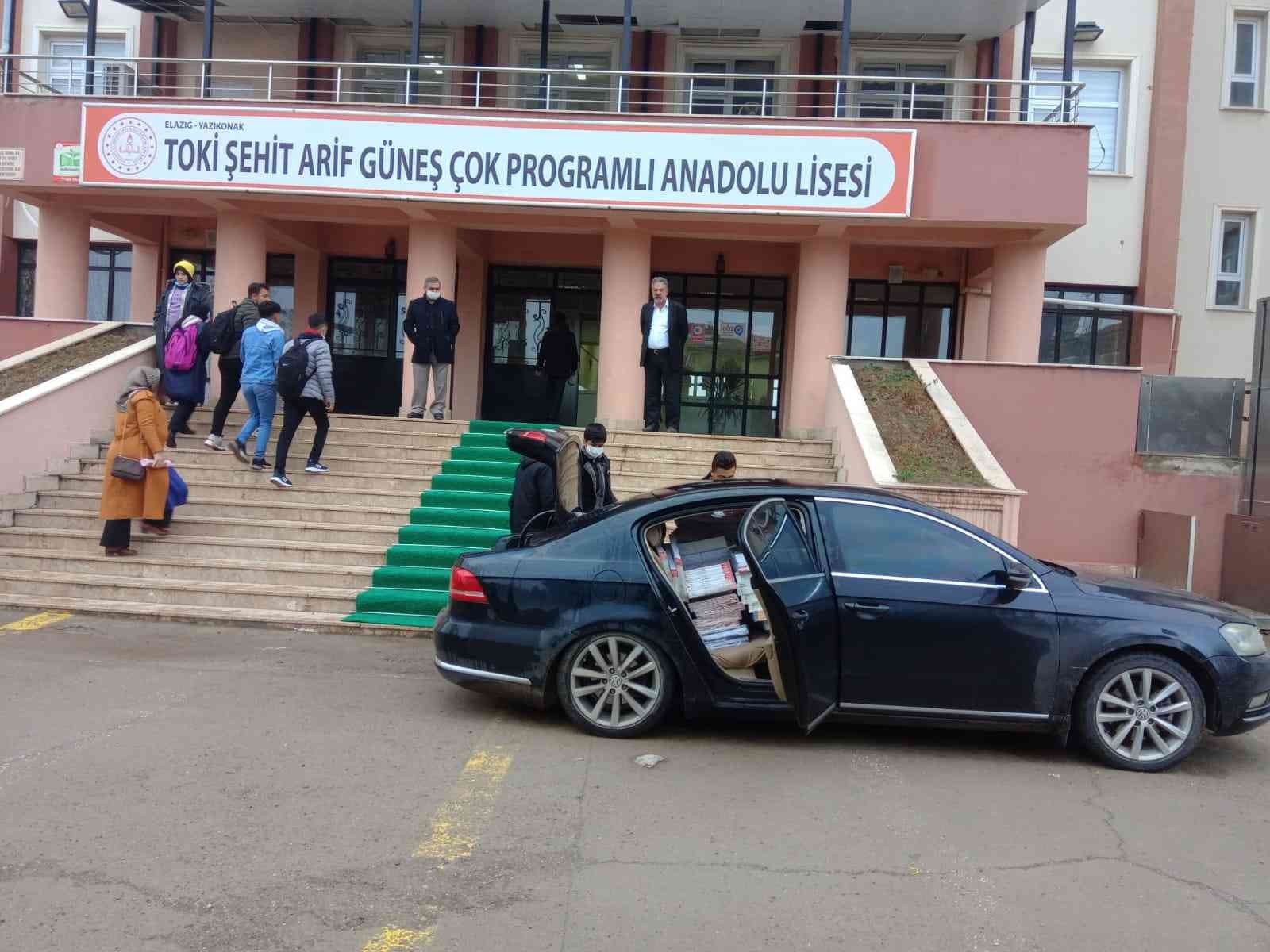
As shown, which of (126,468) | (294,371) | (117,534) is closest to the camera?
(126,468)

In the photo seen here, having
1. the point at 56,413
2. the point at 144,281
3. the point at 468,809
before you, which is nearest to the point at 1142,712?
the point at 468,809

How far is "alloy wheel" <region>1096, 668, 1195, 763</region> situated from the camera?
19.8ft

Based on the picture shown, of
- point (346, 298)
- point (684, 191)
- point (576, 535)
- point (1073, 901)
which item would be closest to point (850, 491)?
point (576, 535)

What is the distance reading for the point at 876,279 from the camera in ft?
59.3

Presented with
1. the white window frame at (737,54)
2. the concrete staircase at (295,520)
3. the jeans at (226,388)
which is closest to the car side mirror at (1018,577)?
the concrete staircase at (295,520)

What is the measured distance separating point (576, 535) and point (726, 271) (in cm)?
1205

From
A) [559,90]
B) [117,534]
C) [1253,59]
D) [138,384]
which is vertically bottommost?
[117,534]

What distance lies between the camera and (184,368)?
12.0 meters

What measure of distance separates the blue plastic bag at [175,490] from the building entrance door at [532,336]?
8.06 meters

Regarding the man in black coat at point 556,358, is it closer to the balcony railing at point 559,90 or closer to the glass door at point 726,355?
the glass door at point 726,355

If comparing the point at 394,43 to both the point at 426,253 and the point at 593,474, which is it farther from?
the point at 593,474

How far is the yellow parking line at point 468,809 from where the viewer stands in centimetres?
472

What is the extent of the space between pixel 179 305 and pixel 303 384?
2.25 m

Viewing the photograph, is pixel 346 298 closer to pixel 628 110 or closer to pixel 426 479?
pixel 628 110
